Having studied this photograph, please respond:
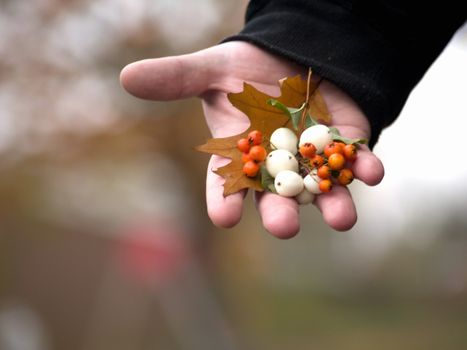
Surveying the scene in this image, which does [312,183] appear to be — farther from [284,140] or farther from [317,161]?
[284,140]

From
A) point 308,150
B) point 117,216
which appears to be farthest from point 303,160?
point 117,216

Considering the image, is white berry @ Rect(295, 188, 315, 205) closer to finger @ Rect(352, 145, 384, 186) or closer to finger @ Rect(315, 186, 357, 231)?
finger @ Rect(315, 186, 357, 231)

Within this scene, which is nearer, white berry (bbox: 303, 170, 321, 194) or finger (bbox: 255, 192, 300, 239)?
finger (bbox: 255, 192, 300, 239)

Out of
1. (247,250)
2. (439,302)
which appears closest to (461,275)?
(439,302)

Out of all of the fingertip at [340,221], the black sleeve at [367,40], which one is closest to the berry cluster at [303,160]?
the fingertip at [340,221]

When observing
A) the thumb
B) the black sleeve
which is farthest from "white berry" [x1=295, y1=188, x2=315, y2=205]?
the thumb

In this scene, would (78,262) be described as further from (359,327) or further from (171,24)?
(359,327)
